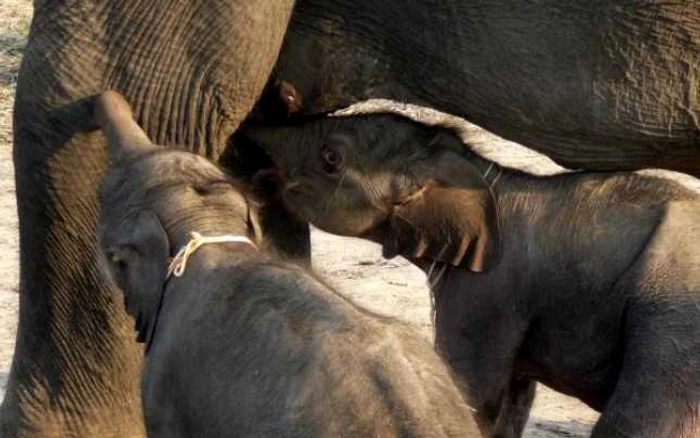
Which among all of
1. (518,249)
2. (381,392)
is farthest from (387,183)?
(381,392)

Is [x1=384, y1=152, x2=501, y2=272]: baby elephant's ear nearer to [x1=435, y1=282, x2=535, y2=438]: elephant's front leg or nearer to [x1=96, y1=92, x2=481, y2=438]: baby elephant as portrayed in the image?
[x1=435, y1=282, x2=535, y2=438]: elephant's front leg

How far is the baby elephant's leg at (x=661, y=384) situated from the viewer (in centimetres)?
553

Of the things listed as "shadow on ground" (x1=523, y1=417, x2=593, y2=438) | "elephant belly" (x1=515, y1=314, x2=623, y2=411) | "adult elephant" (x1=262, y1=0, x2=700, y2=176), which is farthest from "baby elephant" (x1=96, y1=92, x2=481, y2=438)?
"shadow on ground" (x1=523, y1=417, x2=593, y2=438)

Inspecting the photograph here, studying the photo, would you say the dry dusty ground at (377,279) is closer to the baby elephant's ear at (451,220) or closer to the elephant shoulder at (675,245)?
the baby elephant's ear at (451,220)

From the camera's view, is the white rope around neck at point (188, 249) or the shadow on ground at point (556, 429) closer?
the white rope around neck at point (188, 249)

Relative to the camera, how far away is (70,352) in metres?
5.78

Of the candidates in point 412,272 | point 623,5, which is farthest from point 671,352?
point 412,272

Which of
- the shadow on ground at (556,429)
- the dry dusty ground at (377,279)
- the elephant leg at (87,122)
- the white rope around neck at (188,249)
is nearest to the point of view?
the white rope around neck at (188,249)

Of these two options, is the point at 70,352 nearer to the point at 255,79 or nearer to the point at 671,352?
the point at 255,79

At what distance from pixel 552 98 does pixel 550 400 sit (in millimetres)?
1750

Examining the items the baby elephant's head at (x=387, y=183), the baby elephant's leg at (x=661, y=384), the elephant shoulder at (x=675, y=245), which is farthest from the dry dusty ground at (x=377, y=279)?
the baby elephant's leg at (x=661, y=384)

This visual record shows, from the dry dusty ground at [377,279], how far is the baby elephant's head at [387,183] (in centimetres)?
22

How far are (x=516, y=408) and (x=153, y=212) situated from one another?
151 centimetres

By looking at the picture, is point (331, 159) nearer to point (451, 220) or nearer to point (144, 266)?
point (451, 220)
